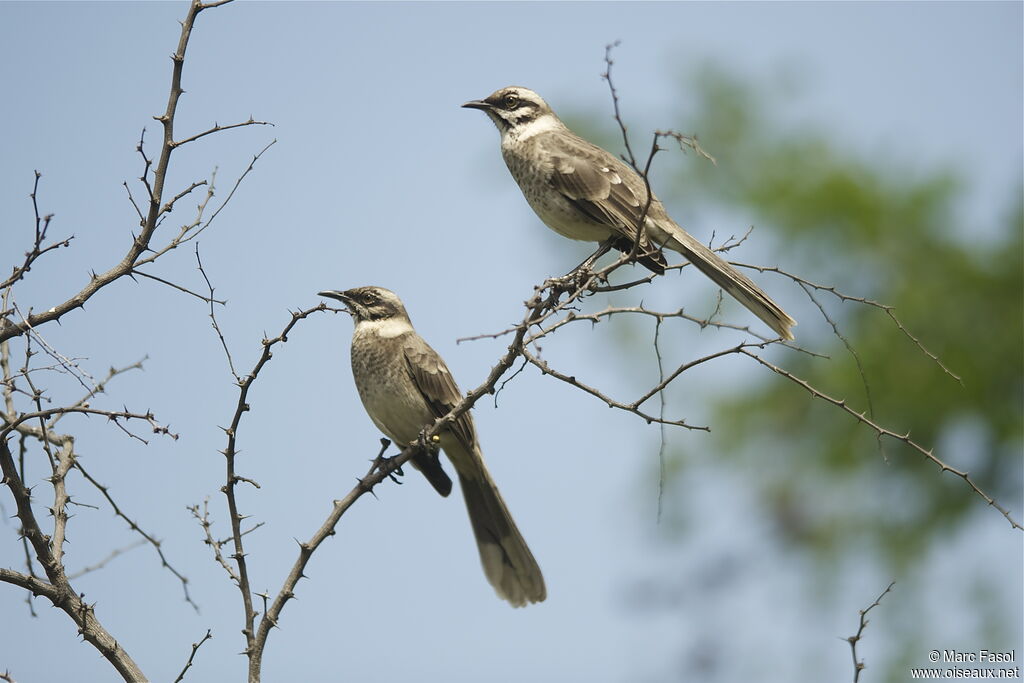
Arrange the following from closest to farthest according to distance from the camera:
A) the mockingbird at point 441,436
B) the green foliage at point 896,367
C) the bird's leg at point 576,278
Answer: the bird's leg at point 576,278
the mockingbird at point 441,436
the green foliage at point 896,367

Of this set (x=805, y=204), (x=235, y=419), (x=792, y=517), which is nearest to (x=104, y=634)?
(x=235, y=419)

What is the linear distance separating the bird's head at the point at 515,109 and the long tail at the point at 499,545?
2103mm

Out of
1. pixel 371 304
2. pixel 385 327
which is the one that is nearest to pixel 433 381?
pixel 385 327

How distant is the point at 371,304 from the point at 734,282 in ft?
8.05

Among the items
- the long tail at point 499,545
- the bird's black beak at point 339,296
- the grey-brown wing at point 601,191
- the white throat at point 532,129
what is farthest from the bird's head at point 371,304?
the grey-brown wing at point 601,191

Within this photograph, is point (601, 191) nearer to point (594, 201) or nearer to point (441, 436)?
point (594, 201)

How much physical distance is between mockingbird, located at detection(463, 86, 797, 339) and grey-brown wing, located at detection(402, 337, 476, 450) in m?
1.11

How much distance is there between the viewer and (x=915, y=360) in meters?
16.1

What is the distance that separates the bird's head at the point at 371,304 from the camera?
248 inches

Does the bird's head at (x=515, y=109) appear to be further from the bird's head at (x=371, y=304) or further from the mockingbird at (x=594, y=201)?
the bird's head at (x=371, y=304)

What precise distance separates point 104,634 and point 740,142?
61.4ft

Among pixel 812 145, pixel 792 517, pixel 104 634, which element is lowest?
pixel 104 634

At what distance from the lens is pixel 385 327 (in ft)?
20.3

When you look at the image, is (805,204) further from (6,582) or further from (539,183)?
(6,582)
